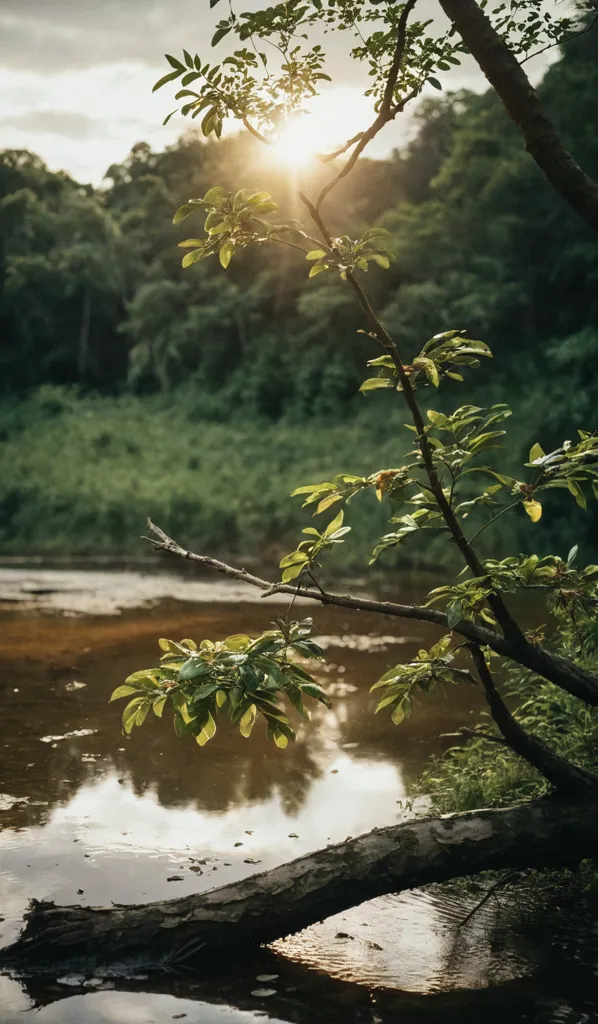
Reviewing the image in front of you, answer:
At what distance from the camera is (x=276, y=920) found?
10.7 ft

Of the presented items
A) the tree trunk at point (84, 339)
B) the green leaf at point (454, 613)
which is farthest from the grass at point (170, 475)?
the green leaf at point (454, 613)

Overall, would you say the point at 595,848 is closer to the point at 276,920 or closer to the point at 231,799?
the point at 276,920

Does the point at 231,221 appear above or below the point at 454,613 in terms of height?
above

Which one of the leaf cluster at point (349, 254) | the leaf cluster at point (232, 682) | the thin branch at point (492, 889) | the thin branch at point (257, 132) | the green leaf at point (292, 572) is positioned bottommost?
the thin branch at point (492, 889)

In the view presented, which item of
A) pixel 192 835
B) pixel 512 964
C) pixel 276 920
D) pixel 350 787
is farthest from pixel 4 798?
pixel 512 964

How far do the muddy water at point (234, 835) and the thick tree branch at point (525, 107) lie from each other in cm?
244

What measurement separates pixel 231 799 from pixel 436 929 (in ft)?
5.10

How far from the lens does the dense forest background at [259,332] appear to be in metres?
17.1

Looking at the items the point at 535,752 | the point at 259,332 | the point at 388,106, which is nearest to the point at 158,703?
the point at 535,752

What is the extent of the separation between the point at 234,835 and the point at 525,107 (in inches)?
128

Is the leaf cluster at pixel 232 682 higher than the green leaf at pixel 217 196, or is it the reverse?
the green leaf at pixel 217 196

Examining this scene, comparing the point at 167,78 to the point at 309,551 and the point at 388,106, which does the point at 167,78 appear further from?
the point at 309,551

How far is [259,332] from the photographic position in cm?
2741

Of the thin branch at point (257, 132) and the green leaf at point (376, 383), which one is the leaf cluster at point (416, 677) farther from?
the thin branch at point (257, 132)
